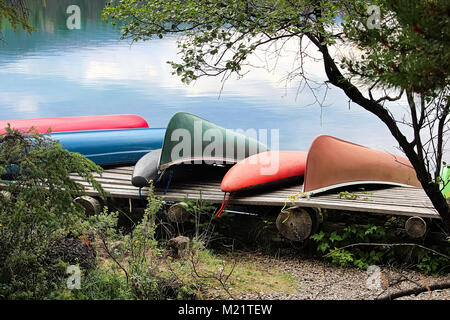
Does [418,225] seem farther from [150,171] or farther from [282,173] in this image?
[150,171]

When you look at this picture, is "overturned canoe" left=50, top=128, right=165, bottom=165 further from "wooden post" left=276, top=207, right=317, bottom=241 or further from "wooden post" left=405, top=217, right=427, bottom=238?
"wooden post" left=405, top=217, right=427, bottom=238

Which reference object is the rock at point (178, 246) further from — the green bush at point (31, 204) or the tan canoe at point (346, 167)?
the tan canoe at point (346, 167)

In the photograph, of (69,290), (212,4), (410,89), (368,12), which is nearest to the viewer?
(410,89)

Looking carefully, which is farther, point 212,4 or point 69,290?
point 212,4

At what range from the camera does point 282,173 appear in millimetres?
5934

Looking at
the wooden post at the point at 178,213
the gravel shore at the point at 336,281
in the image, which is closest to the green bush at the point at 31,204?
the gravel shore at the point at 336,281

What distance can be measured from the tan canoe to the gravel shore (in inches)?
29.9

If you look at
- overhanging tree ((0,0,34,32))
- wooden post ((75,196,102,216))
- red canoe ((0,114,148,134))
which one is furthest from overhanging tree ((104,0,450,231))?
red canoe ((0,114,148,134))

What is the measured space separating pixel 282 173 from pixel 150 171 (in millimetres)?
1436

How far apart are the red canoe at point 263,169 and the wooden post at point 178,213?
0.45m

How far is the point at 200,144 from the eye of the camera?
20.0 feet

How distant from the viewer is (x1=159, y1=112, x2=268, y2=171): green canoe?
233 inches
